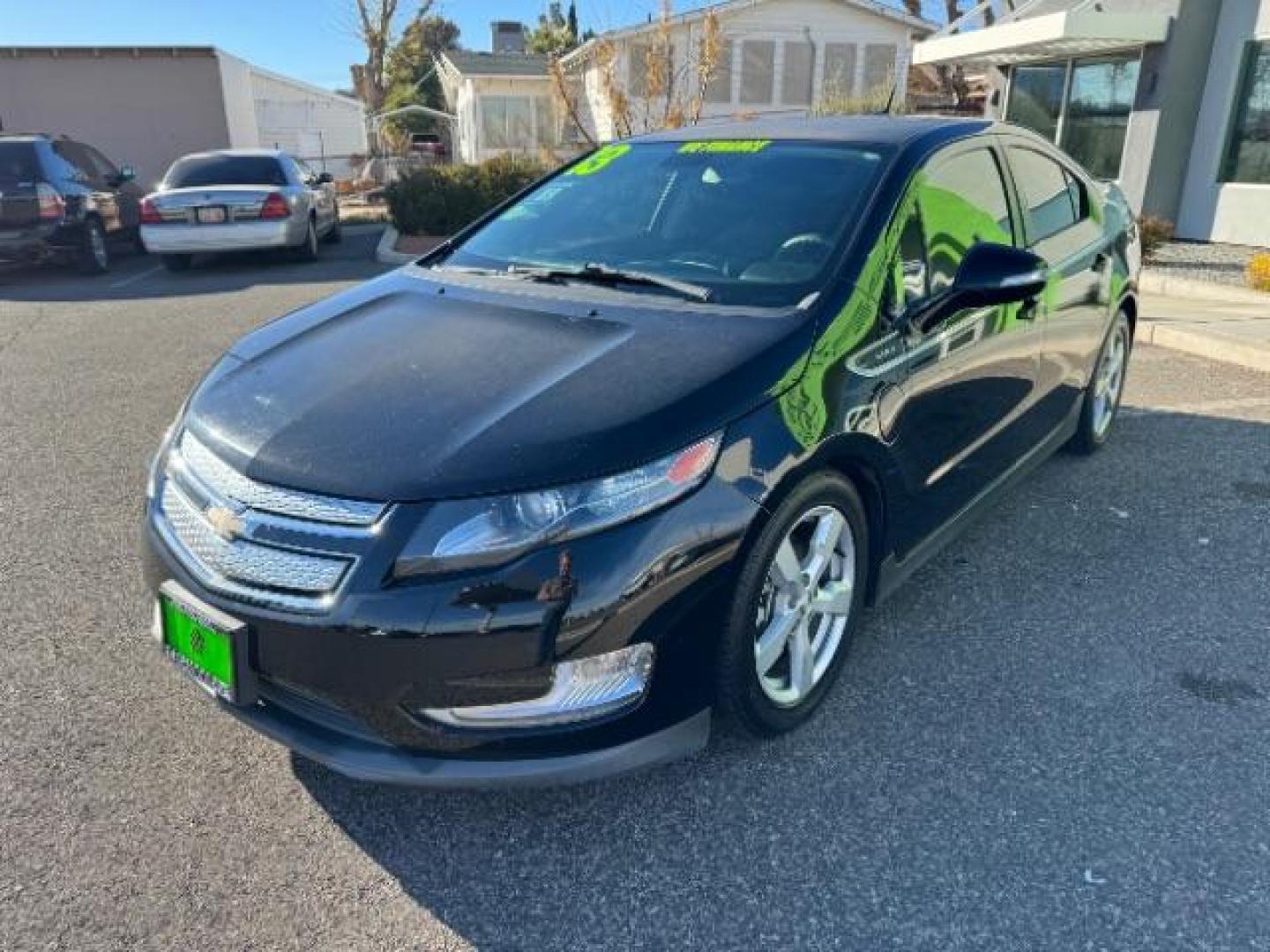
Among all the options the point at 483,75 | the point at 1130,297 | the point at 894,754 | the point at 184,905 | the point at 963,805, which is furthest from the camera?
the point at 483,75

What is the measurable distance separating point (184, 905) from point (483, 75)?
30.2 meters

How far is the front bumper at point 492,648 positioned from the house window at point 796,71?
1051 inches

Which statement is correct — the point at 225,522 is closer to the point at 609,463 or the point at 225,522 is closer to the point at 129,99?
the point at 609,463

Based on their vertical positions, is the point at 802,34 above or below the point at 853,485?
above

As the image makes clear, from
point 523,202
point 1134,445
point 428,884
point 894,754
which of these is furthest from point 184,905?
point 1134,445

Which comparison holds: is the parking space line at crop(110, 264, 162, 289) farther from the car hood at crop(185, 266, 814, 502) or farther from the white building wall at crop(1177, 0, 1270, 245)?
the white building wall at crop(1177, 0, 1270, 245)

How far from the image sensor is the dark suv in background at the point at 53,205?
10.4 metres

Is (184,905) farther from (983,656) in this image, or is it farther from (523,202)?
(523,202)

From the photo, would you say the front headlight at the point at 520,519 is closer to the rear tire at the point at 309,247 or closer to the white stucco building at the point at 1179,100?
the rear tire at the point at 309,247

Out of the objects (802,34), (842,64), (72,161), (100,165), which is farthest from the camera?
(842,64)

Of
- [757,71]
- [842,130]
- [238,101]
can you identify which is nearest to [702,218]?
[842,130]

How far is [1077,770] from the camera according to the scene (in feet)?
8.15

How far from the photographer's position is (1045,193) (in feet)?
12.9

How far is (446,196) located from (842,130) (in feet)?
34.2
